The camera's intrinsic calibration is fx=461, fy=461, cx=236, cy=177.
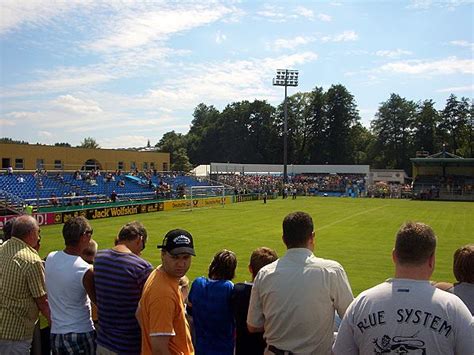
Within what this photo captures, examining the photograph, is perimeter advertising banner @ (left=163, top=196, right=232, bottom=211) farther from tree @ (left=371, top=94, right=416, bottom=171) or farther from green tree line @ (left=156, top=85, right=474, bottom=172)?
tree @ (left=371, top=94, right=416, bottom=171)

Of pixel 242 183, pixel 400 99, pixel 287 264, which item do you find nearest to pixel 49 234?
pixel 287 264

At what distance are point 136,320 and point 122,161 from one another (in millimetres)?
52484

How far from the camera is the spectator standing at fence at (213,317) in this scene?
413 cm

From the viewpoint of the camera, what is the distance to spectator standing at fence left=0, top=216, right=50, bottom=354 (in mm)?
4352

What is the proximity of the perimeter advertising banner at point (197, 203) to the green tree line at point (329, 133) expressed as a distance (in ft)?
145

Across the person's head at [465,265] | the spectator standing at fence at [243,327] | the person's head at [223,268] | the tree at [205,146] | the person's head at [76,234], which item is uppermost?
the tree at [205,146]

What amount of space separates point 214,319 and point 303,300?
1074 mm

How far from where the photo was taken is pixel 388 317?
2576mm

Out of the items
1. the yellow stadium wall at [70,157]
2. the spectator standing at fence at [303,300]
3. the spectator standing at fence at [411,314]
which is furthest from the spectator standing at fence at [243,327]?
the yellow stadium wall at [70,157]

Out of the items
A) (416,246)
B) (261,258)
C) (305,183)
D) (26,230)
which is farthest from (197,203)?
(416,246)

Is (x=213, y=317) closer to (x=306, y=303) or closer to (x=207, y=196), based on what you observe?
(x=306, y=303)

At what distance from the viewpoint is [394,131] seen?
92.4m

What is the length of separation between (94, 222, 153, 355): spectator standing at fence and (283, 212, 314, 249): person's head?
4.04ft

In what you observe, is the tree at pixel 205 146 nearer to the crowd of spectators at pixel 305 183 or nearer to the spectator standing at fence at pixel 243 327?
the crowd of spectators at pixel 305 183
